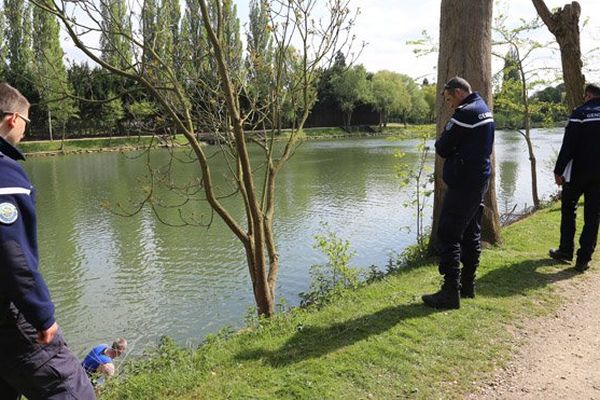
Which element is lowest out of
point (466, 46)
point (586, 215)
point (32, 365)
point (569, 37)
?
point (32, 365)

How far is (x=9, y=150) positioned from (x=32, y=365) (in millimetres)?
1012

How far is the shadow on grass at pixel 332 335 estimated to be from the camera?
3.96 meters

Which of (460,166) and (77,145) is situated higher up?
(77,145)

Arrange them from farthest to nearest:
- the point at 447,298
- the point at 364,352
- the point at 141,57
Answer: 1. the point at 141,57
2. the point at 447,298
3. the point at 364,352

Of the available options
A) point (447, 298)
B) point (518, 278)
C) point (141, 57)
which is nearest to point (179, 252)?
point (141, 57)

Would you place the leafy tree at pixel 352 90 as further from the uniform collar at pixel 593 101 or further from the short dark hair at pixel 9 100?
the short dark hair at pixel 9 100

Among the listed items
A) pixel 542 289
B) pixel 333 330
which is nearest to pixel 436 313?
pixel 333 330

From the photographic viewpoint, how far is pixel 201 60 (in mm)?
6062

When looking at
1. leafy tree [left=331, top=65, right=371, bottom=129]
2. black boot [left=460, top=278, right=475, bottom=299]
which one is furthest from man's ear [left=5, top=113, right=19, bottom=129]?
leafy tree [left=331, top=65, right=371, bottom=129]

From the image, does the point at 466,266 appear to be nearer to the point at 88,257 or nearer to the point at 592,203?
the point at 592,203

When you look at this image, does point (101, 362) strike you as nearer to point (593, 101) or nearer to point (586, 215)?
point (586, 215)

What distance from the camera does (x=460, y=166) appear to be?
14.5 ft

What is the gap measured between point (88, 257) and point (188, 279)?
11.2ft

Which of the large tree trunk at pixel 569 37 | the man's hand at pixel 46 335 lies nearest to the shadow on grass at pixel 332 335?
the man's hand at pixel 46 335
